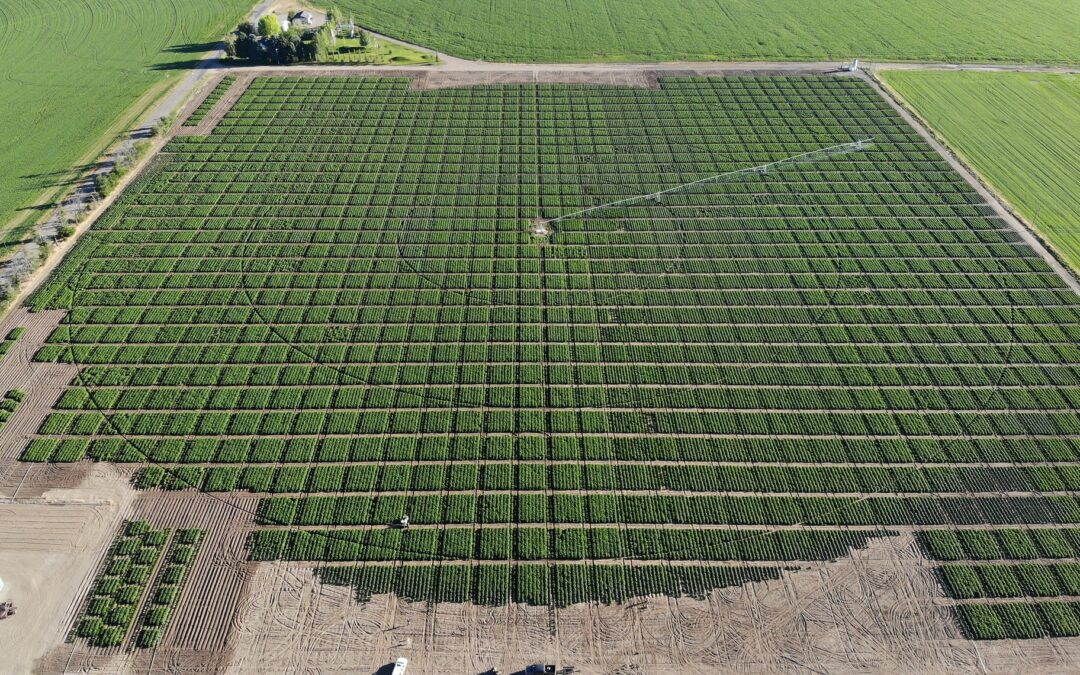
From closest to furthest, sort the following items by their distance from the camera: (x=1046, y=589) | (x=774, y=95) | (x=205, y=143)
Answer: (x=1046, y=589), (x=205, y=143), (x=774, y=95)

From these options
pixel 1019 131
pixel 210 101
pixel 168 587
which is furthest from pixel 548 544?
pixel 1019 131

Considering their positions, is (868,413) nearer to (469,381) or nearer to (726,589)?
(726,589)

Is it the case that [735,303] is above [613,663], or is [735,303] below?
above

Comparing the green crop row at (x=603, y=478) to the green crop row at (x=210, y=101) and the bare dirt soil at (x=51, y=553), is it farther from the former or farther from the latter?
the green crop row at (x=210, y=101)

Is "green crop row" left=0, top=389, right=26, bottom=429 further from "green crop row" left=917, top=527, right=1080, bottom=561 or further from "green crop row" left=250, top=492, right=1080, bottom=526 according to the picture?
"green crop row" left=917, top=527, right=1080, bottom=561

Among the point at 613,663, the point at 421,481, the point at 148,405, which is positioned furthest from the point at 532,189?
the point at 613,663

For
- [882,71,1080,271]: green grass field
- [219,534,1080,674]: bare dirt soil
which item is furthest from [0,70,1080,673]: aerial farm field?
[882,71,1080,271]: green grass field

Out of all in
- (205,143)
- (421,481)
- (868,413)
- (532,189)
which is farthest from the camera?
(205,143)
